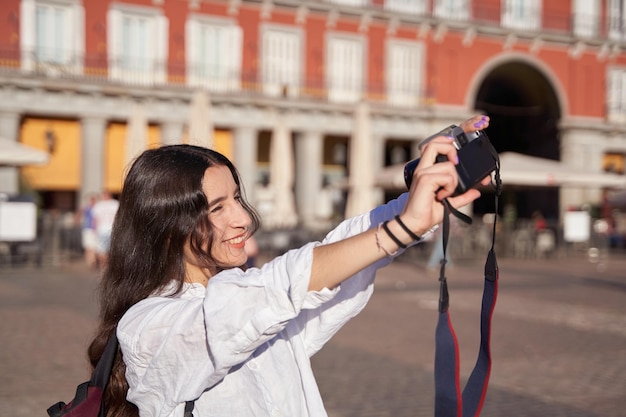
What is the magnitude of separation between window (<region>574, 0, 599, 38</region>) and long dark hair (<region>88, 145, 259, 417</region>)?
31.1m

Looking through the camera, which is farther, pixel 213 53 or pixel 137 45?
pixel 213 53

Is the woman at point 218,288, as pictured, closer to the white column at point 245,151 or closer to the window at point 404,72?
the white column at point 245,151

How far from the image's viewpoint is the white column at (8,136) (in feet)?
71.2

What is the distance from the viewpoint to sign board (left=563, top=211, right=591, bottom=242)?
20.1m

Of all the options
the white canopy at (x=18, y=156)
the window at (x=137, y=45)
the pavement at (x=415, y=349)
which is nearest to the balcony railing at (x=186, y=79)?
the window at (x=137, y=45)

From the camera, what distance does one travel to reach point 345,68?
26.9m

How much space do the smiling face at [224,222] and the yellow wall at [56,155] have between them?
22.7 metres

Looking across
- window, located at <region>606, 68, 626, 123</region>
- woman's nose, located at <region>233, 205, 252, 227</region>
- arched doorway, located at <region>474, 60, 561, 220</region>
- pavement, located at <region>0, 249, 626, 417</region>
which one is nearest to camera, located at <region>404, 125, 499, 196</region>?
woman's nose, located at <region>233, 205, 252, 227</region>

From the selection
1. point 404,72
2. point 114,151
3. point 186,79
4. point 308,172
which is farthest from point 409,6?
point 114,151

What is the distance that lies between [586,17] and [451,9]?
6.22 metres

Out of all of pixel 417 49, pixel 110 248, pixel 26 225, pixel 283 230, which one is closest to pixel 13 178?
pixel 26 225

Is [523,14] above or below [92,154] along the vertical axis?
above

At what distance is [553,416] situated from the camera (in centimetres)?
512

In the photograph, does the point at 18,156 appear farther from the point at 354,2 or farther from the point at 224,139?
the point at 354,2
